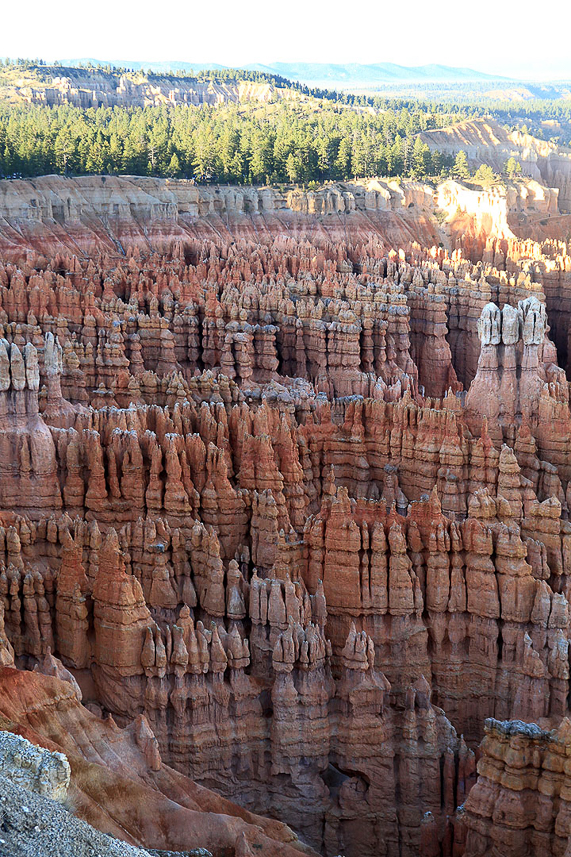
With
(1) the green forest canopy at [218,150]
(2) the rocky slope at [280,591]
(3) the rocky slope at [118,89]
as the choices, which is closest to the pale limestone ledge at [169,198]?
(1) the green forest canopy at [218,150]

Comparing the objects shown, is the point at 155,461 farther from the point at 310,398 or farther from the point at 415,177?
the point at 415,177

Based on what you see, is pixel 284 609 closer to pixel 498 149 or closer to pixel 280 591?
pixel 280 591

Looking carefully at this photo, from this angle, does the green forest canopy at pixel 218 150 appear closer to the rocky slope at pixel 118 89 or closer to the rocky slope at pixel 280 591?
the rocky slope at pixel 118 89

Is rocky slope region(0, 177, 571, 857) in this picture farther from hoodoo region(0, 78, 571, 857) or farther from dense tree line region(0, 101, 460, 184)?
dense tree line region(0, 101, 460, 184)

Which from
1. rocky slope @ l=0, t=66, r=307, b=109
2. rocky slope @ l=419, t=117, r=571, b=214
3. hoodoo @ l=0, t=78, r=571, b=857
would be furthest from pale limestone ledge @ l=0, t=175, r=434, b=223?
rocky slope @ l=0, t=66, r=307, b=109

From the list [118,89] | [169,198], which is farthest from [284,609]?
[118,89]

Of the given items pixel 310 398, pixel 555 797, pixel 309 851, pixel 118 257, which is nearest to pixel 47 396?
pixel 310 398
